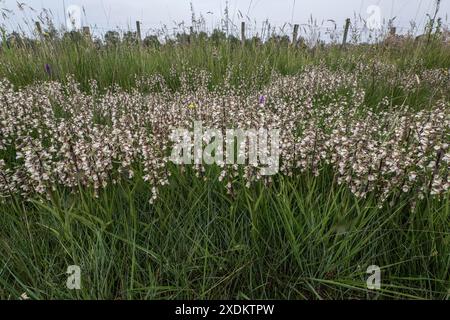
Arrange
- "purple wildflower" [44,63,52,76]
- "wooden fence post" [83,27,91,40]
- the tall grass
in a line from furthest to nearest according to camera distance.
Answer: "wooden fence post" [83,27,91,40] → "purple wildflower" [44,63,52,76] → the tall grass

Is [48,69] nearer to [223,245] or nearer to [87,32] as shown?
[87,32]

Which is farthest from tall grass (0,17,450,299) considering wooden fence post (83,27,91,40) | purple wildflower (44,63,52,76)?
wooden fence post (83,27,91,40)

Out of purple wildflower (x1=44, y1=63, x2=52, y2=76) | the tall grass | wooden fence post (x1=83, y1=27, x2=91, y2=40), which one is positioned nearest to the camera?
the tall grass

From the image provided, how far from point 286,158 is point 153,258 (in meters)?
1.12

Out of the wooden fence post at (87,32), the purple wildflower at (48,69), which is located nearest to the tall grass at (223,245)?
the purple wildflower at (48,69)

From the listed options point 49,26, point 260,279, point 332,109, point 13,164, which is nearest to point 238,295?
point 260,279

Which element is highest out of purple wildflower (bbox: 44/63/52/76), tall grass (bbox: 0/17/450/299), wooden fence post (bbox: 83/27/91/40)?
wooden fence post (bbox: 83/27/91/40)

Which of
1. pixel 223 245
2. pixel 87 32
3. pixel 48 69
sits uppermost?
pixel 87 32

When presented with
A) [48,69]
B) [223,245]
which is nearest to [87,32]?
[48,69]

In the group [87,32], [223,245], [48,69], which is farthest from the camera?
[87,32]

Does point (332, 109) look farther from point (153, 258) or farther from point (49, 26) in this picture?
point (49, 26)

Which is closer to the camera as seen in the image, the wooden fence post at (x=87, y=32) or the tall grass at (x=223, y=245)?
the tall grass at (x=223, y=245)

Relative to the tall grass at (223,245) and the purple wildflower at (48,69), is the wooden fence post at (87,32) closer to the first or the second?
the purple wildflower at (48,69)

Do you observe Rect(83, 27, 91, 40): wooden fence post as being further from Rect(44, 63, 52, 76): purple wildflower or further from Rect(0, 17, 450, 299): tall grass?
Rect(0, 17, 450, 299): tall grass
